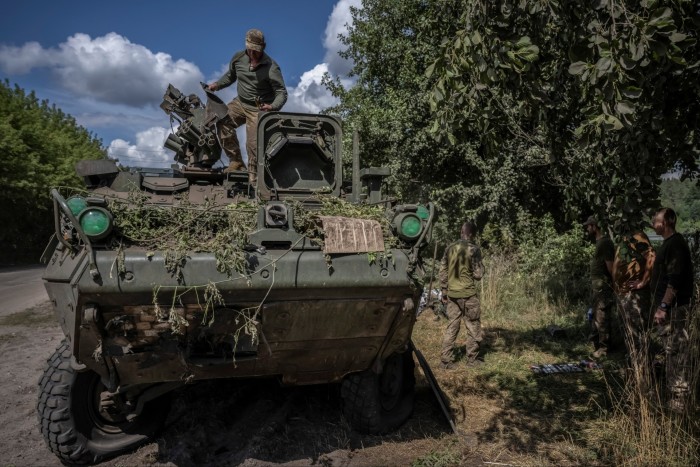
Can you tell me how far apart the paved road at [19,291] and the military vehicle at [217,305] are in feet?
24.2

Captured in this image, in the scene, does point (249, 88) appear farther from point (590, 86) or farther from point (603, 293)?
point (603, 293)

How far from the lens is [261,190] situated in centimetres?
489

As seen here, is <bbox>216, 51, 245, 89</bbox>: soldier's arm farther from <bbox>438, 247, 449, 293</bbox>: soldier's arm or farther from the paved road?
the paved road

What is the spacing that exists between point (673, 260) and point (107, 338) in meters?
4.32

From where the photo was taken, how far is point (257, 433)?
175 inches

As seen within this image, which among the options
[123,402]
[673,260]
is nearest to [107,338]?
[123,402]

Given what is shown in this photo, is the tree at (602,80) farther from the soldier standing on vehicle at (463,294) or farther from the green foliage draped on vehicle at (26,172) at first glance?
the green foliage draped on vehicle at (26,172)

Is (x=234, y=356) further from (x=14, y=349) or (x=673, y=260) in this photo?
(x=14, y=349)

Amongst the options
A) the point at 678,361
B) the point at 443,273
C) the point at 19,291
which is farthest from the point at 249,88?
the point at 19,291

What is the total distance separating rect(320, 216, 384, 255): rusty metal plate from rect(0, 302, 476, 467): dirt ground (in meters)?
1.66

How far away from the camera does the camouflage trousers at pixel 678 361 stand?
3.98m

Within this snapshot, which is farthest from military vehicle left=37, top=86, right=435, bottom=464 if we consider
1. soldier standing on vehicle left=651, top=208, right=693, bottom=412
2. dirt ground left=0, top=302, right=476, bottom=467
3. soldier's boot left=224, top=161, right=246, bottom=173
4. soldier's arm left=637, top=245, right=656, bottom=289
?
soldier's arm left=637, top=245, right=656, bottom=289

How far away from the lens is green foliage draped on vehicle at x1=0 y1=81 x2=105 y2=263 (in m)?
22.8

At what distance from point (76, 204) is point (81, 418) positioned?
1.81 m
